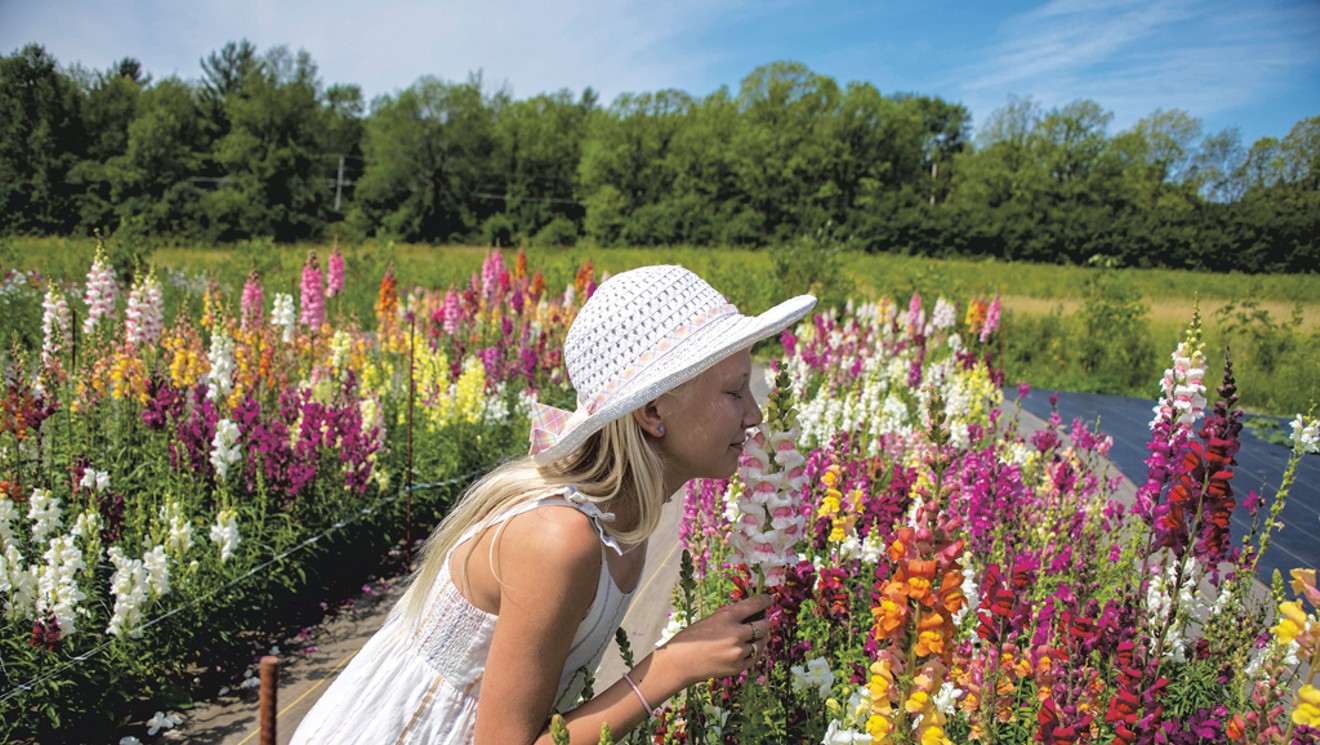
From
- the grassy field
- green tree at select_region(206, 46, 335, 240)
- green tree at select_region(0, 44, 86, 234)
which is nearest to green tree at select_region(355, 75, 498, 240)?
green tree at select_region(206, 46, 335, 240)

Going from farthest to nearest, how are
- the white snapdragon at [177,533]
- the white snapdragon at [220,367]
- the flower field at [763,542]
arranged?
the white snapdragon at [220,367] → the white snapdragon at [177,533] → the flower field at [763,542]

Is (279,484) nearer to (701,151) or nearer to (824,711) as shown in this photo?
(824,711)

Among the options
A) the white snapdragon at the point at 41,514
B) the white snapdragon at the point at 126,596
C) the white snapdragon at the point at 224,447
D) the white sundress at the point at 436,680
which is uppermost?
the white sundress at the point at 436,680

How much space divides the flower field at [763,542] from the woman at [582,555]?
137mm

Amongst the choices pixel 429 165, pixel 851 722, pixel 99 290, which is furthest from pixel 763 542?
pixel 429 165

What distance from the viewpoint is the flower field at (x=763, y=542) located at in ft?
4.86

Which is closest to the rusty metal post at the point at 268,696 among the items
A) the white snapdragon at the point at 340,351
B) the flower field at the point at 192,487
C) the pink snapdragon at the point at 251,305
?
the flower field at the point at 192,487

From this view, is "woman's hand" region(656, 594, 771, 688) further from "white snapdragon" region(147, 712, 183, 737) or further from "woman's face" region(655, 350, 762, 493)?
"white snapdragon" region(147, 712, 183, 737)

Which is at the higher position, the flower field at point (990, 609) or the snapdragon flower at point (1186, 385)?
the snapdragon flower at point (1186, 385)

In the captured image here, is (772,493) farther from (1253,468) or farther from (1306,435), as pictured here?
(1253,468)

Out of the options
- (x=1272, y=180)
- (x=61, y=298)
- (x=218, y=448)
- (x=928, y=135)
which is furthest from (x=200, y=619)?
(x=928, y=135)

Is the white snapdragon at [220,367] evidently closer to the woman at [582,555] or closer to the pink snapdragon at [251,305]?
the pink snapdragon at [251,305]

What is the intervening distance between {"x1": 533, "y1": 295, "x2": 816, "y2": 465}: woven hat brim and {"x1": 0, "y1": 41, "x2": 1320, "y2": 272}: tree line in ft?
73.4

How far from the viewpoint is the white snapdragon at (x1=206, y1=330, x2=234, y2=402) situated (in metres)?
4.11
